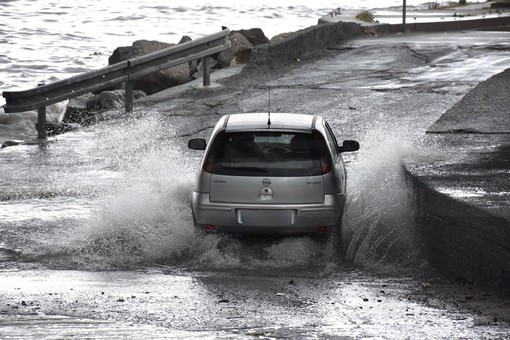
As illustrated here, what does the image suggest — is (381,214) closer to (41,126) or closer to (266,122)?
(266,122)

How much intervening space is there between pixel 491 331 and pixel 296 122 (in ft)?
12.6

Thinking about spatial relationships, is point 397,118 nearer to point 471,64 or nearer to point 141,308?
point 471,64

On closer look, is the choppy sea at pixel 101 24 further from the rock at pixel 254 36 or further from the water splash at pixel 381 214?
the water splash at pixel 381 214

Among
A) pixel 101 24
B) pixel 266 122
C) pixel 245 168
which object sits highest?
pixel 266 122

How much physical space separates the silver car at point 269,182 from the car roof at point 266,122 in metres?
0.02

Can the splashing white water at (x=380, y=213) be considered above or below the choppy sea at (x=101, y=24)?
above

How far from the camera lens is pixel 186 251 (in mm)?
11289

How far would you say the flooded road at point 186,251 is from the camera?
857cm

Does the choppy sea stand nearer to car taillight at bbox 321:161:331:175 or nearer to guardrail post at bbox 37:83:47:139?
guardrail post at bbox 37:83:47:139

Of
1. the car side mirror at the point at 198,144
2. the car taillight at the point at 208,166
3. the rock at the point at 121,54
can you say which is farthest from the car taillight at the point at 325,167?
the rock at the point at 121,54

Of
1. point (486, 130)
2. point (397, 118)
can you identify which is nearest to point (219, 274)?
point (486, 130)

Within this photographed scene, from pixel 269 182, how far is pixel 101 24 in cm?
6094

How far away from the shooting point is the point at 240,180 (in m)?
10.8

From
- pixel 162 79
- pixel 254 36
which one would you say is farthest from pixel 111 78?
pixel 254 36
